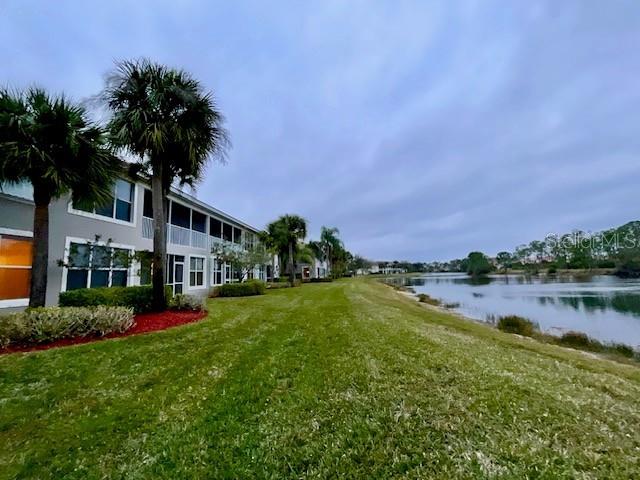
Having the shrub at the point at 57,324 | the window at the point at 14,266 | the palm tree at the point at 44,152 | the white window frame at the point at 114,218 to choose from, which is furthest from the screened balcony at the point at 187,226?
the shrub at the point at 57,324

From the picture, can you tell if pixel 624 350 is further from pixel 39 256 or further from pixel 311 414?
pixel 39 256

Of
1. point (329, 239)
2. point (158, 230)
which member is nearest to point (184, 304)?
point (158, 230)

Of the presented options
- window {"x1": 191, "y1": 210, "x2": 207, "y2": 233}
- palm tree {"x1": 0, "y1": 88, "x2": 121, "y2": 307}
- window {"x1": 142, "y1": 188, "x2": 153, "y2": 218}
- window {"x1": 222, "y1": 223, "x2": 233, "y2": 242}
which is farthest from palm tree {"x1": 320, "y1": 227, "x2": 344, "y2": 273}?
palm tree {"x1": 0, "y1": 88, "x2": 121, "y2": 307}

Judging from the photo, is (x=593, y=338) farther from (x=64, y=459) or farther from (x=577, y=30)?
(x=64, y=459)

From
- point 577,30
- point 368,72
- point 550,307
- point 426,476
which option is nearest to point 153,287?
point 426,476

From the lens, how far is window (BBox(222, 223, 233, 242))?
25938 millimetres

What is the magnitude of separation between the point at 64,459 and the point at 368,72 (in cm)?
1850

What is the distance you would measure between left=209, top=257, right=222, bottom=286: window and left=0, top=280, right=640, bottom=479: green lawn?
1508 centimetres

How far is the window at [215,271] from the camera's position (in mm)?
21594

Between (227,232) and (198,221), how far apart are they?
5.69 m

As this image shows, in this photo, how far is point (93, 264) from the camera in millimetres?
11250

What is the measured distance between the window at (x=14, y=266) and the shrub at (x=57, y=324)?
260 centimetres

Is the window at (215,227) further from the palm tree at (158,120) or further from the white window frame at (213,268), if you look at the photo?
the palm tree at (158,120)

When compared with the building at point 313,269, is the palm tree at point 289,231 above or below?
above
